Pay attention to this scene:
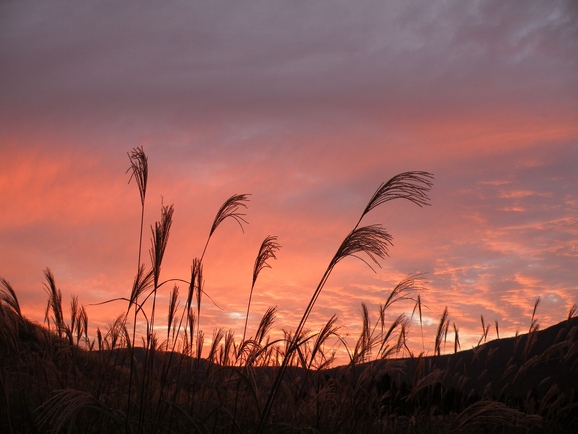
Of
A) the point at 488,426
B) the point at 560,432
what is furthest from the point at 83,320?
the point at 560,432

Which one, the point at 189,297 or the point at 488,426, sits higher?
the point at 189,297

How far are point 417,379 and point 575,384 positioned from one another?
28.7 ft

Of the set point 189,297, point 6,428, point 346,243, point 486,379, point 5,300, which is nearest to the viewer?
point 346,243

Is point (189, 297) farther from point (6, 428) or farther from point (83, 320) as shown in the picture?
point (83, 320)

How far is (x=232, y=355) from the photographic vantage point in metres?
5.63

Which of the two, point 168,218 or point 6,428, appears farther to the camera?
point 6,428

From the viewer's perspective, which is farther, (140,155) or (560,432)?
(560,432)

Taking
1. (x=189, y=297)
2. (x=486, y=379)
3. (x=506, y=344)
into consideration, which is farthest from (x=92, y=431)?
(x=506, y=344)

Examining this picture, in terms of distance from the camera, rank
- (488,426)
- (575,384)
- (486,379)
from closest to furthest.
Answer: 1. (488,426)
2. (575,384)
3. (486,379)

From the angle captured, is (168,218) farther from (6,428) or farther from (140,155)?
(6,428)

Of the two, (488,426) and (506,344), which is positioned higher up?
(506,344)

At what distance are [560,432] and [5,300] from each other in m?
6.20

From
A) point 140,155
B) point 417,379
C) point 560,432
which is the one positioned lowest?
point 560,432

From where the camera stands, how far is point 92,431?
385 cm
